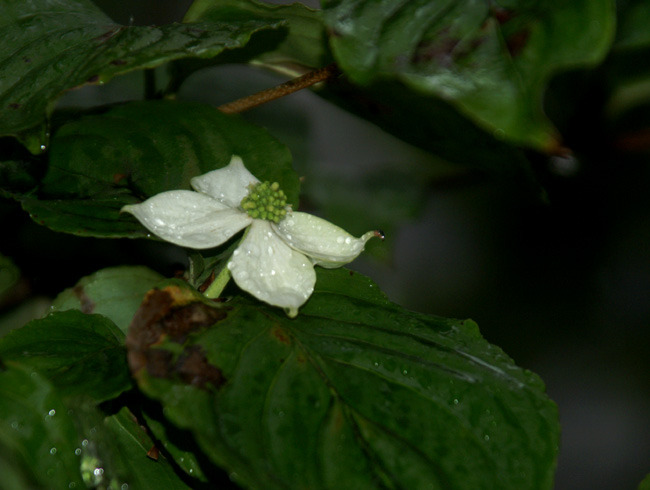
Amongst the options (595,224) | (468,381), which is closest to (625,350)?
(595,224)

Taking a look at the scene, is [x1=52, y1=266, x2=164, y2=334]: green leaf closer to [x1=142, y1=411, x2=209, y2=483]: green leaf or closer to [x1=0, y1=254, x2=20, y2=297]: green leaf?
[x1=0, y1=254, x2=20, y2=297]: green leaf

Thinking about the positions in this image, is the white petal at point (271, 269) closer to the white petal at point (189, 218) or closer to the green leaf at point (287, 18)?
the white petal at point (189, 218)

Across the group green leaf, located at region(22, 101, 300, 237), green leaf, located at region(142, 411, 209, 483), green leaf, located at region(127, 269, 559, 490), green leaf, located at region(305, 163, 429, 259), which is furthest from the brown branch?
green leaf, located at region(305, 163, 429, 259)

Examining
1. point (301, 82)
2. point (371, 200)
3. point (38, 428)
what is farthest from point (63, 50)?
point (371, 200)

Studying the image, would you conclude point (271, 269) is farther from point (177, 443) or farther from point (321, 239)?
point (177, 443)

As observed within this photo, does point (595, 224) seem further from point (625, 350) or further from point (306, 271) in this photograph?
point (306, 271)

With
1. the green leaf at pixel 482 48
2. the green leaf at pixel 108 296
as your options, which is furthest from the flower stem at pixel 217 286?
the green leaf at pixel 482 48
